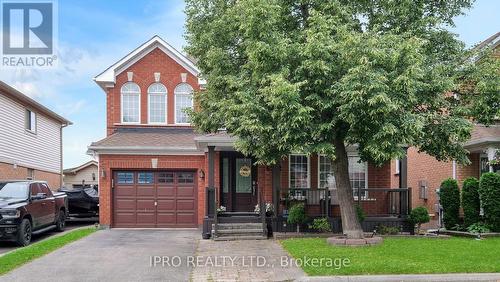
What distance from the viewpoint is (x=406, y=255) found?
37.3ft

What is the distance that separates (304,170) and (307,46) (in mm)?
8675

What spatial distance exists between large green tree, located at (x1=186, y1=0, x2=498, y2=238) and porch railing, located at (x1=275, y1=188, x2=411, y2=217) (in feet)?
11.5

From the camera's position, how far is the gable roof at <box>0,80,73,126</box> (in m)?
22.7

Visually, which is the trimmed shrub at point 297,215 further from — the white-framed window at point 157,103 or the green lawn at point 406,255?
the white-framed window at point 157,103

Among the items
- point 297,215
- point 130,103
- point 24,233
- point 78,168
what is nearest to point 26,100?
point 130,103

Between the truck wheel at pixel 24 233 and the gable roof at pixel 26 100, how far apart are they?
921 cm

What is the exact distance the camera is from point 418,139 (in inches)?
487

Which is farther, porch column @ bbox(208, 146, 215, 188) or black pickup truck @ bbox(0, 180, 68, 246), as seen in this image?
porch column @ bbox(208, 146, 215, 188)

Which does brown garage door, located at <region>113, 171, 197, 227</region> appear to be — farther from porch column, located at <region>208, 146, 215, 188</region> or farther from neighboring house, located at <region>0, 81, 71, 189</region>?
neighboring house, located at <region>0, 81, 71, 189</region>

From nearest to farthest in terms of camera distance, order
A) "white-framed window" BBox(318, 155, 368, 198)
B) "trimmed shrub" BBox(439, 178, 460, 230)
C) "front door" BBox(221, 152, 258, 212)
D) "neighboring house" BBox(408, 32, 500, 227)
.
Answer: "trimmed shrub" BBox(439, 178, 460, 230)
"neighboring house" BBox(408, 32, 500, 227)
"white-framed window" BBox(318, 155, 368, 198)
"front door" BBox(221, 152, 258, 212)

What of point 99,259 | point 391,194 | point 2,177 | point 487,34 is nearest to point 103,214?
point 2,177

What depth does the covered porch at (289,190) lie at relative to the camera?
54.5ft

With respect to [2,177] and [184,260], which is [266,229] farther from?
[2,177]

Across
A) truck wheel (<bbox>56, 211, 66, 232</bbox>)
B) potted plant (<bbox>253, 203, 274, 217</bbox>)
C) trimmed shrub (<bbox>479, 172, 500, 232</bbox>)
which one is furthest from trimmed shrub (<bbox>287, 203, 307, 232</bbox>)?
truck wheel (<bbox>56, 211, 66, 232</bbox>)
